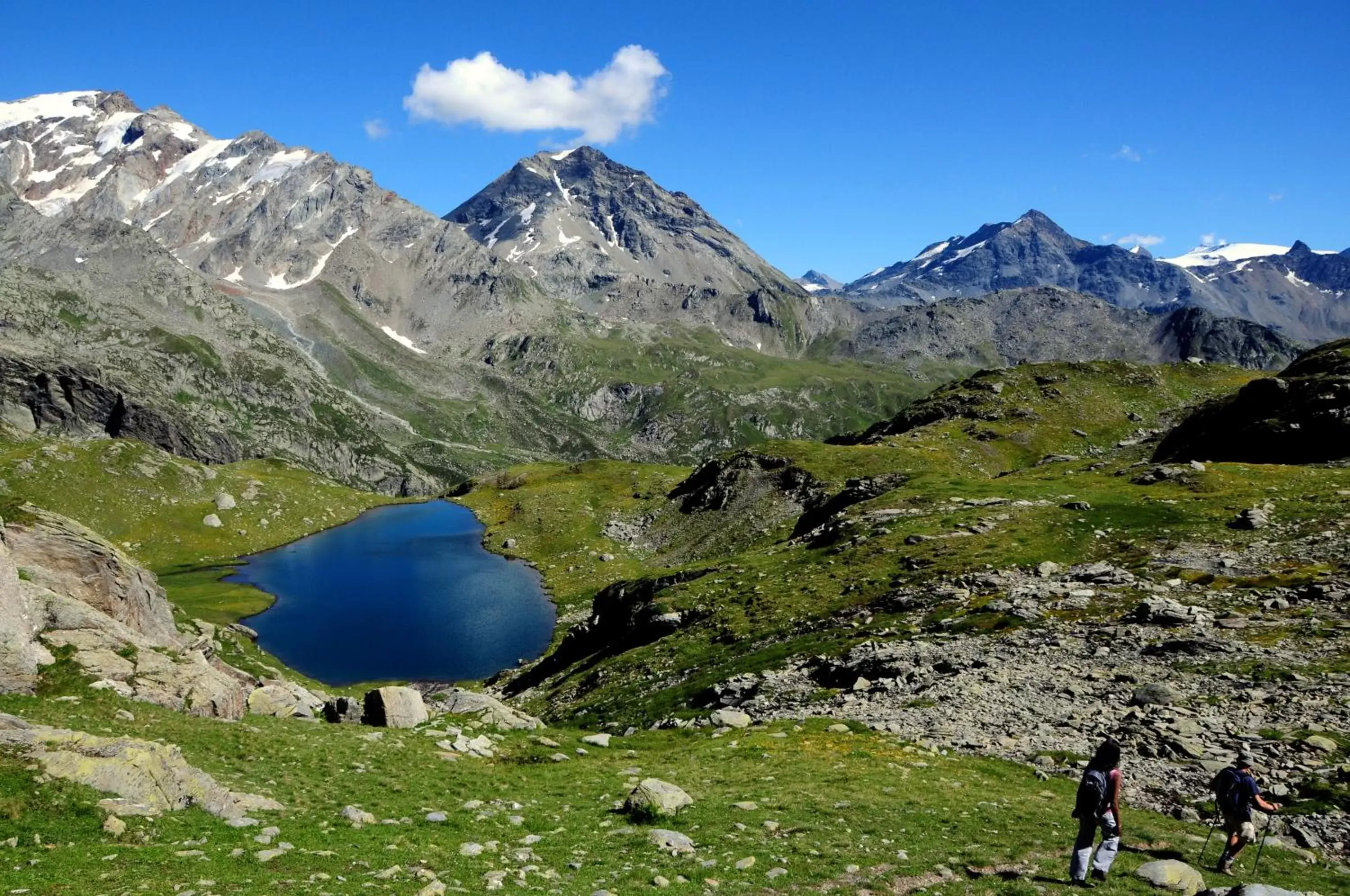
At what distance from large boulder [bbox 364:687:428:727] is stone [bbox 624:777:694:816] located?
16.3 m

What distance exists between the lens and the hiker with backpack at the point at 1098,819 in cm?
1759

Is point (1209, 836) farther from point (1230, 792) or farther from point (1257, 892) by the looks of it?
point (1257, 892)

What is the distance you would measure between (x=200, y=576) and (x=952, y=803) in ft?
462

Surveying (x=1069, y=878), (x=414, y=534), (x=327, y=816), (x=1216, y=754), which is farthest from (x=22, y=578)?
(x=414, y=534)

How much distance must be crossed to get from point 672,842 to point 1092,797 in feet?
34.9

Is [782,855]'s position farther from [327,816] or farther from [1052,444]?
[1052,444]

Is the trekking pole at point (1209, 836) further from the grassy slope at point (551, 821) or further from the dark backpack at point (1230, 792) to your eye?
the dark backpack at point (1230, 792)

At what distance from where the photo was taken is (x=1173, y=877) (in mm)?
17453

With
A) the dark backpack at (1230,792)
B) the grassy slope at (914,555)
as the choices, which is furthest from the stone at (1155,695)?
the grassy slope at (914,555)

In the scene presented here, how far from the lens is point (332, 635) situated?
10206cm

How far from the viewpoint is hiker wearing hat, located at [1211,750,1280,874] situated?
1829 centimetres

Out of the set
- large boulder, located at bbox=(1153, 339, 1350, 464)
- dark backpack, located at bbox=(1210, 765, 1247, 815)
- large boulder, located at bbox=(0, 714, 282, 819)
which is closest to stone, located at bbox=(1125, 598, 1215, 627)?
dark backpack, located at bbox=(1210, 765, 1247, 815)

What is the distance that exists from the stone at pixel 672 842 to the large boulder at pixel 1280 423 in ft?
241

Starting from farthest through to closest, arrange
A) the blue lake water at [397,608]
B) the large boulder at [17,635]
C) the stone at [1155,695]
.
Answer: the blue lake water at [397,608] → the stone at [1155,695] → the large boulder at [17,635]
